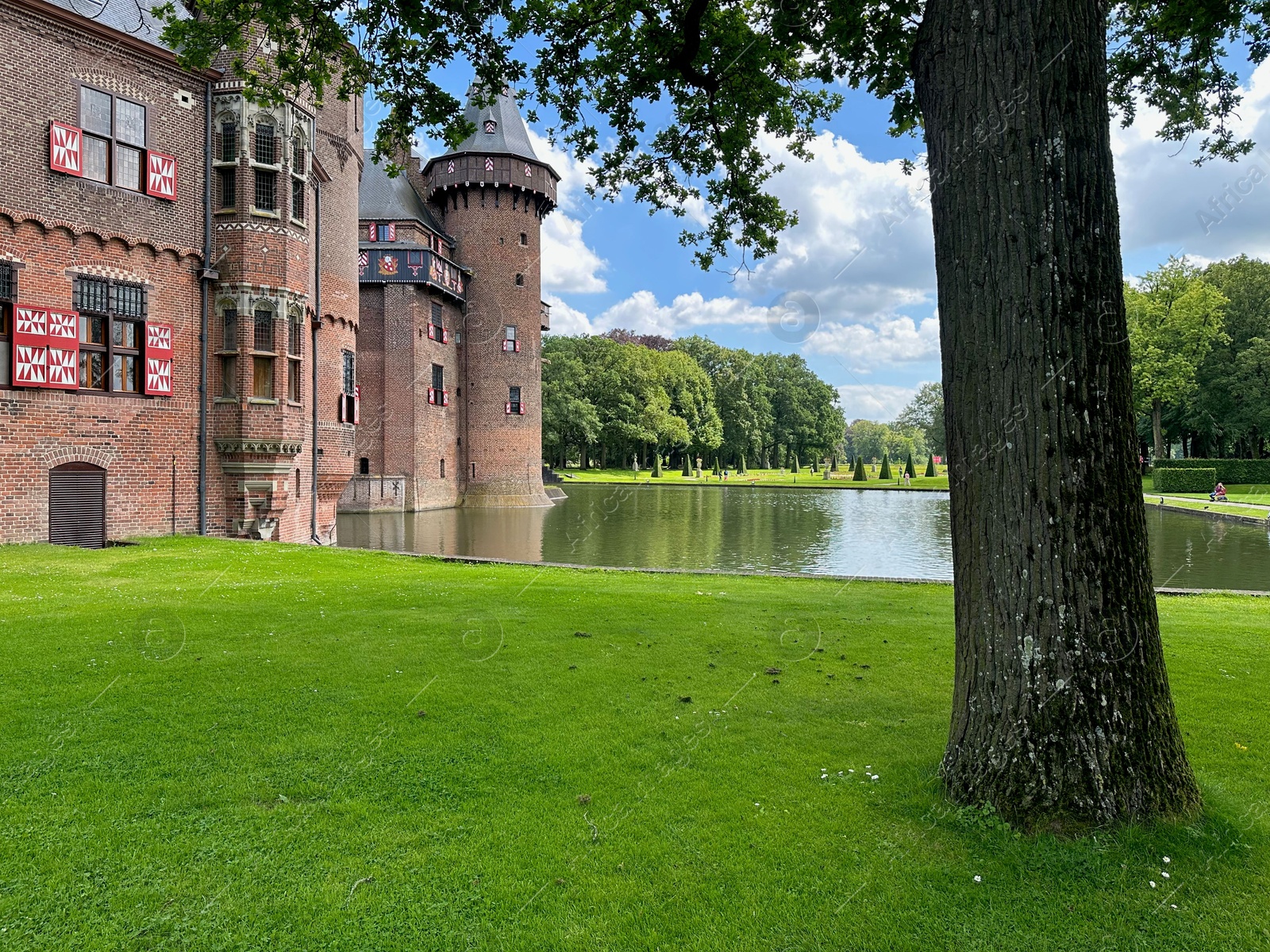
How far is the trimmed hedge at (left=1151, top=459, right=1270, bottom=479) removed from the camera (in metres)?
43.4

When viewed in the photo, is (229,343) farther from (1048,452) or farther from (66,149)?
(1048,452)

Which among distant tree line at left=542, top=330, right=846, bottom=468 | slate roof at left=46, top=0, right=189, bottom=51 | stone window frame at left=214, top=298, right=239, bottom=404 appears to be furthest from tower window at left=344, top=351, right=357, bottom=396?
distant tree line at left=542, top=330, right=846, bottom=468

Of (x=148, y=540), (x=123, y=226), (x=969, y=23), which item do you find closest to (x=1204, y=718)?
(x=969, y=23)

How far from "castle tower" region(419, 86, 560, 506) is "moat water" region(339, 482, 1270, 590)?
3.93m

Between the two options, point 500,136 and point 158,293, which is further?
point 500,136

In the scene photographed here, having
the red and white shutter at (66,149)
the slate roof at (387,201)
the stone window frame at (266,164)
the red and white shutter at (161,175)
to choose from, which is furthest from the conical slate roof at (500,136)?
the red and white shutter at (66,149)

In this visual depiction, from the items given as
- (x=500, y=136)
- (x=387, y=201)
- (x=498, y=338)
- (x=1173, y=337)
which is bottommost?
(x=498, y=338)

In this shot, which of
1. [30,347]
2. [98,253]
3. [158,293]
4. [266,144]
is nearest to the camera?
[30,347]

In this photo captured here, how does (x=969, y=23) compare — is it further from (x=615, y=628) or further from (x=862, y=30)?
(x=615, y=628)

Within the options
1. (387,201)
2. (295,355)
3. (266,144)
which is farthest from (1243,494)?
(266,144)

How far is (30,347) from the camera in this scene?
14.2m

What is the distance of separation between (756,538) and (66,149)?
19.3 m

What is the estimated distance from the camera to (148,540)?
15.6 m

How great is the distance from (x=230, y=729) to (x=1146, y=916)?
484cm
